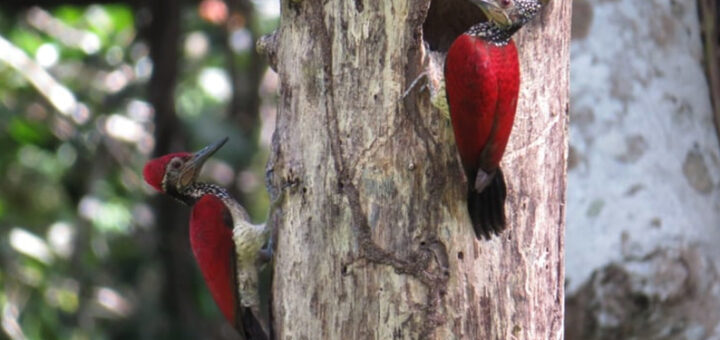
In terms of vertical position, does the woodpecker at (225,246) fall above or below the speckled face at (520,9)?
below

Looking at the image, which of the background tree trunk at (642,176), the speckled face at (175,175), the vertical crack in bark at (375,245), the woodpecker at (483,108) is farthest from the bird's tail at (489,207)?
the background tree trunk at (642,176)

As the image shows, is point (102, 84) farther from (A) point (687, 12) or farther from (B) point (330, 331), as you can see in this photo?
(B) point (330, 331)

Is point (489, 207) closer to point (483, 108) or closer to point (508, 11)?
point (483, 108)

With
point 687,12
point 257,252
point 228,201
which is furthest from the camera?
point 687,12

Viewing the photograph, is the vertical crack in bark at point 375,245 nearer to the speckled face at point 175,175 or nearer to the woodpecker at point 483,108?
the woodpecker at point 483,108

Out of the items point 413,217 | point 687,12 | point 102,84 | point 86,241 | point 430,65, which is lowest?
point 413,217

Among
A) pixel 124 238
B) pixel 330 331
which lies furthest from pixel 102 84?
pixel 330 331

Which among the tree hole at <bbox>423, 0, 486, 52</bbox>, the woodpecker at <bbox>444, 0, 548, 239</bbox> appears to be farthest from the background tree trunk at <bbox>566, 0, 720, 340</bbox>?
the woodpecker at <bbox>444, 0, 548, 239</bbox>
